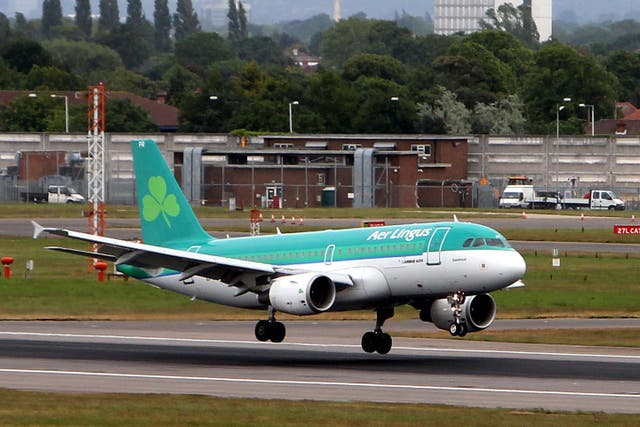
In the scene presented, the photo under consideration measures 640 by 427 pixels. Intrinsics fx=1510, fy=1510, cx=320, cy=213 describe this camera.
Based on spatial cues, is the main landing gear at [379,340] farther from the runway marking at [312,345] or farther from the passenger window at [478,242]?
the passenger window at [478,242]

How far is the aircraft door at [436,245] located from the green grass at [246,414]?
9843mm

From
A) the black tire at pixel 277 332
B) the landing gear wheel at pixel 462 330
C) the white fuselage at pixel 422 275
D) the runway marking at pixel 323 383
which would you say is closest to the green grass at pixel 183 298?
the black tire at pixel 277 332

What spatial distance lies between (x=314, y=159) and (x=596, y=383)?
106 metres

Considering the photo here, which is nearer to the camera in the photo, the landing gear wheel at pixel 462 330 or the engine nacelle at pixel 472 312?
the landing gear wheel at pixel 462 330

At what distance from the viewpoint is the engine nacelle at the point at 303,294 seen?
4219 cm

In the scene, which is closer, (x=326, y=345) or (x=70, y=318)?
(x=326, y=345)

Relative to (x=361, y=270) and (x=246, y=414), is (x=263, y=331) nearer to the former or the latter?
(x=361, y=270)

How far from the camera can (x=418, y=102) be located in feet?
628

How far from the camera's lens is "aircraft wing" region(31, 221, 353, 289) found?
43.6 m

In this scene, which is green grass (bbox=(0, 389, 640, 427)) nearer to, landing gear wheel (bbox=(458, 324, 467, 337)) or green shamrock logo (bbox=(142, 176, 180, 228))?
landing gear wheel (bbox=(458, 324, 467, 337))

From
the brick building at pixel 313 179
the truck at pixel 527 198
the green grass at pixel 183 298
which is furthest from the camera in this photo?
the truck at pixel 527 198

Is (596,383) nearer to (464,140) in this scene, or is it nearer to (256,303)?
(256,303)

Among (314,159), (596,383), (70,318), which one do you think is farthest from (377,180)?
(596,383)

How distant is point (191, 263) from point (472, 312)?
8.49 metres
